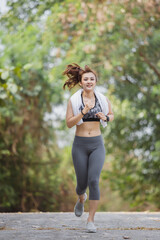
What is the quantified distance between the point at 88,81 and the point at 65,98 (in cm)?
930

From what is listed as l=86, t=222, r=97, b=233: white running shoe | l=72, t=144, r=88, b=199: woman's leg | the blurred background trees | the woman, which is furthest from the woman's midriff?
the blurred background trees

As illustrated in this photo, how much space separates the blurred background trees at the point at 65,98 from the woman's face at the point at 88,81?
20.6 ft

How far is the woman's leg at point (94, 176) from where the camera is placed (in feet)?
15.3

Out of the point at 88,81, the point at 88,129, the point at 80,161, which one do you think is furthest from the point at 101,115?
the point at 80,161

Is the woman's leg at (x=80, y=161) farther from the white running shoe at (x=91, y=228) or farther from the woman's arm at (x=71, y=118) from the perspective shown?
the white running shoe at (x=91, y=228)

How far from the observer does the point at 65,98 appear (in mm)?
14250

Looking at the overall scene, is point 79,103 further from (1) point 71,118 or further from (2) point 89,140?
(2) point 89,140

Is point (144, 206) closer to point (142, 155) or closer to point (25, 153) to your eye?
point (142, 155)

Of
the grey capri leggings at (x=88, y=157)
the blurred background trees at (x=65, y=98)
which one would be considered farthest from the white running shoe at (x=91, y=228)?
the blurred background trees at (x=65, y=98)

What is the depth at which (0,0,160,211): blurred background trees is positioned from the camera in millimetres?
12023

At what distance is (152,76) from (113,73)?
4.65 feet

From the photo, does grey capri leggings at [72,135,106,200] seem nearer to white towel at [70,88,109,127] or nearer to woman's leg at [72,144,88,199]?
woman's leg at [72,144,88,199]

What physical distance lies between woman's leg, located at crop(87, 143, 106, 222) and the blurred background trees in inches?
260

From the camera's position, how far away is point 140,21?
12016mm
